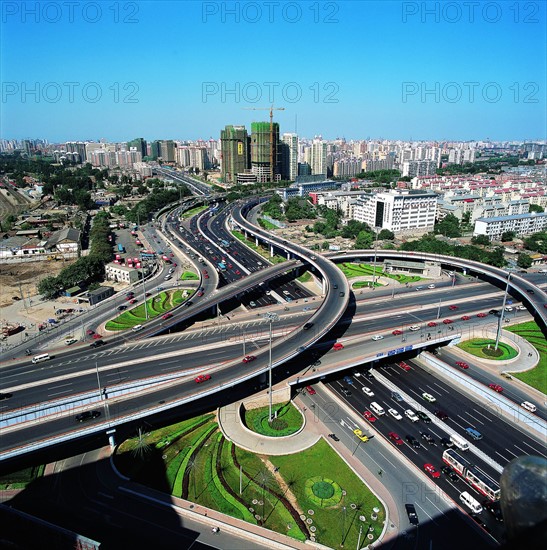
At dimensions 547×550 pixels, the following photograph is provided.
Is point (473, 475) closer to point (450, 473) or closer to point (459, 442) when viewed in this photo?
point (450, 473)

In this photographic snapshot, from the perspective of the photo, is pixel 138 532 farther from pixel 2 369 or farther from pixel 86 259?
pixel 86 259

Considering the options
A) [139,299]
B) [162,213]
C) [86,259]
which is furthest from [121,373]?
[162,213]

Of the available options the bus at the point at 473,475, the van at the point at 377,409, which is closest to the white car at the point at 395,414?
the van at the point at 377,409

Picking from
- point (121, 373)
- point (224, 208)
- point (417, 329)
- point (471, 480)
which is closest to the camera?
point (471, 480)

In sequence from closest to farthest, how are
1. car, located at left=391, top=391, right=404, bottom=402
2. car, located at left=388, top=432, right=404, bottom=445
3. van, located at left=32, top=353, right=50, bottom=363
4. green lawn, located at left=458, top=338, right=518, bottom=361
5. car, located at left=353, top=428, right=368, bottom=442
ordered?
car, located at left=388, top=432, right=404, bottom=445 → car, located at left=353, top=428, right=368, bottom=442 → car, located at left=391, top=391, right=404, bottom=402 → van, located at left=32, top=353, right=50, bottom=363 → green lawn, located at left=458, top=338, right=518, bottom=361

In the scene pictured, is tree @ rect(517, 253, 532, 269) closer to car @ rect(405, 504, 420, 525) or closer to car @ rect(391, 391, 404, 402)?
car @ rect(391, 391, 404, 402)

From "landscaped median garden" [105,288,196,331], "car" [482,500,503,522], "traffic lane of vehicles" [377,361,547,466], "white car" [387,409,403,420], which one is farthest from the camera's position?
"landscaped median garden" [105,288,196,331]

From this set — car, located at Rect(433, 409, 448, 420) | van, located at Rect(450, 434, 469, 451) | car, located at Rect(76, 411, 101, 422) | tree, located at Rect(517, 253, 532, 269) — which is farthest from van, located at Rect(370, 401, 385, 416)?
tree, located at Rect(517, 253, 532, 269)

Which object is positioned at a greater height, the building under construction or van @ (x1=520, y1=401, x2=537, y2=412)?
the building under construction
